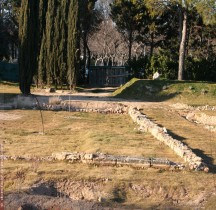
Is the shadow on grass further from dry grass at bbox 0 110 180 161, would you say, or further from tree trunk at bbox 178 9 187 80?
dry grass at bbox 0 110 180 161

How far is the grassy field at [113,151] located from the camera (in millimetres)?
6336

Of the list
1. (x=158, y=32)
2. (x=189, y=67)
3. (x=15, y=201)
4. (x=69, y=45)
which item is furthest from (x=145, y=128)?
(x=158, y=32)

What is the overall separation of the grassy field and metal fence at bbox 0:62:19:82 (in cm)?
1734

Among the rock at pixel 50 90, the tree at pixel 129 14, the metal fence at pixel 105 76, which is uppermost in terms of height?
the tree at pixel 129 14

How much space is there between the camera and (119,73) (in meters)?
31.9

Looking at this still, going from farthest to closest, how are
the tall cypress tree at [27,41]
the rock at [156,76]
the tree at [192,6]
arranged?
the rock at [156,76] < the tree at [192,6] < the tall cypress tree at [27,41]

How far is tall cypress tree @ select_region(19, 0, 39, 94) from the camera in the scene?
65.0ft

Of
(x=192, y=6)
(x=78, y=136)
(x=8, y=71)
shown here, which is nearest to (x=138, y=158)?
(x=78, y=136)

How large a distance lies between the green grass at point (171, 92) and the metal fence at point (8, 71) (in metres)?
12.9

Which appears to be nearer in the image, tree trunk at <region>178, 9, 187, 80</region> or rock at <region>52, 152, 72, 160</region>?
rock at <region>52, 152, 72, 160</region>

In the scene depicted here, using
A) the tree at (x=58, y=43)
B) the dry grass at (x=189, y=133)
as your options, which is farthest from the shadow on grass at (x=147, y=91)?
the dry grass at (x=189, y=133)

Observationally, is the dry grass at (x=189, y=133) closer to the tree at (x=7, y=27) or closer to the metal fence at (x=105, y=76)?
the metal fence at (x=105, y=76)

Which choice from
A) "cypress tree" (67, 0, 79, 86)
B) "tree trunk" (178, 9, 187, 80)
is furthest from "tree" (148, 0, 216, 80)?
"cypress tree" (67, 0, 79, 86)

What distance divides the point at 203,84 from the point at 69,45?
26.9 ft
